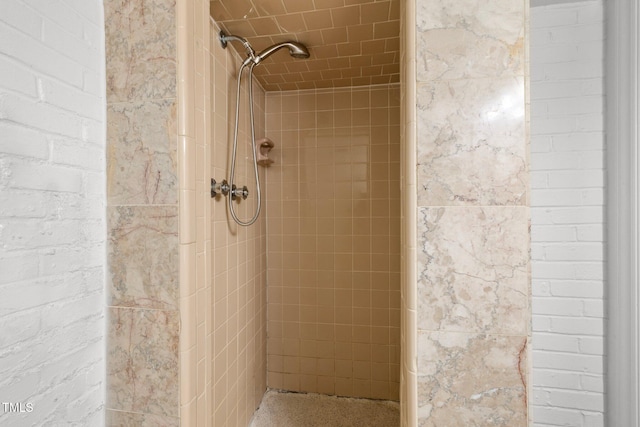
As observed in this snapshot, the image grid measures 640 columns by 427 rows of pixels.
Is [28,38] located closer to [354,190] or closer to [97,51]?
[97,51]

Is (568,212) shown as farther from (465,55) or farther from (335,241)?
(335,241)

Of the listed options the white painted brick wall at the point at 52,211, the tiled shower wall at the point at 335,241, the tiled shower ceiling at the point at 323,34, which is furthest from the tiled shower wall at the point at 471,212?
the tiled shower wall at the point at 335,241

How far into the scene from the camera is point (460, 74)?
0.84 meters

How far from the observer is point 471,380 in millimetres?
836

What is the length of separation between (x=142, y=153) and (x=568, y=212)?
1782 mm

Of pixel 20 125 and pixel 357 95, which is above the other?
pixel 357 95

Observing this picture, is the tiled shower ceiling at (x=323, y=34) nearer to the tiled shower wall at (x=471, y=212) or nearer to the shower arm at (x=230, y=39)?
the shower arm at (x=230, y=39)

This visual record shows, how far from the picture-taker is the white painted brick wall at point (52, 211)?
696 mm

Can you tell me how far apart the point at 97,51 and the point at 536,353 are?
6.97 feet

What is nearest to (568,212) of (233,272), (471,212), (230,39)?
(471,212)

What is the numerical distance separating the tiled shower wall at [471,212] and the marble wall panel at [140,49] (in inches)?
27.5

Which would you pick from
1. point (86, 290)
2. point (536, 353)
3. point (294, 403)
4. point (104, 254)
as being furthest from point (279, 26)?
point (294, 403)

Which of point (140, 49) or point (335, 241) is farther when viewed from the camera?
point (335, 241)

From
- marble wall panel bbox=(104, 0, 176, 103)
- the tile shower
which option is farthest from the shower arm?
marble wall panel bbox=(104, 0, 176, 103)
